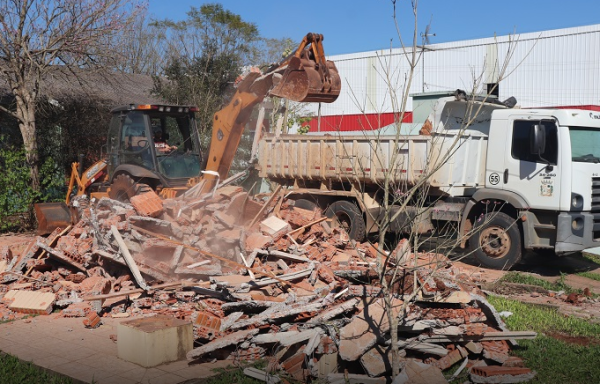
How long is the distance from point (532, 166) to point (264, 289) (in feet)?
21.2

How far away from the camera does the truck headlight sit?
1196cm

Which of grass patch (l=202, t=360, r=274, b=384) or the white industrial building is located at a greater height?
the white industrial building

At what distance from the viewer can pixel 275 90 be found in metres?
11.1

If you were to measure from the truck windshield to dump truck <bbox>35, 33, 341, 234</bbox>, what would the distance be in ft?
18.9

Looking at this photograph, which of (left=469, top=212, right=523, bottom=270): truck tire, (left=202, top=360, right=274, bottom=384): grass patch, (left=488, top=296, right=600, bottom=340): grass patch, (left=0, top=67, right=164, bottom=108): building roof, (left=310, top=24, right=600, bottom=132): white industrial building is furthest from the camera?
(left=310, top=24, right=600, bottom=132): white industrial building

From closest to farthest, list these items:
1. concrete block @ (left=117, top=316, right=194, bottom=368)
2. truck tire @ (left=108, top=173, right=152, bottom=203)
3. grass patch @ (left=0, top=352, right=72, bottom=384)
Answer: grass patch @ (left=0, top=352, right=72, bottom=384)
concrete block @ (left=117, top=316, right=194, bottom=368)
truck tire @ (left=108, top=173, right=152, bottom=203)

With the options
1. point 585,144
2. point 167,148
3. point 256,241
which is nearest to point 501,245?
point 585,144

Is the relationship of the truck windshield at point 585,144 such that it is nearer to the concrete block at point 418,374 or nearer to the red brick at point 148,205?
the concrete block at point 418,374

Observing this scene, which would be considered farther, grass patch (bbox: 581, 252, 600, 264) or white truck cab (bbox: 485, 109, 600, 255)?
grass patch (bbox: 581, 252, 600, 264)

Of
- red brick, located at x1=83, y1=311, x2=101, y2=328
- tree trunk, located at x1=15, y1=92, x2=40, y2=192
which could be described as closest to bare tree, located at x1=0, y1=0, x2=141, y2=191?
tree trunk, located at x1=15, y1=92, x2=40, y2=192

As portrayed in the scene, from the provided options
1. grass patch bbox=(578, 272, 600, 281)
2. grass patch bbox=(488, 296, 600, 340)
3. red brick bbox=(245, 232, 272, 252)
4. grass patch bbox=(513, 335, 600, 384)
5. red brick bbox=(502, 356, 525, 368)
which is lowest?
grass patch bbox=(578, 272, 600, 281)

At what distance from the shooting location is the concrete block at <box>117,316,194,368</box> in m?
6.71

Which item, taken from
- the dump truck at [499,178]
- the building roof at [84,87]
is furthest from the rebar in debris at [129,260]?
the building roof at [84,87]

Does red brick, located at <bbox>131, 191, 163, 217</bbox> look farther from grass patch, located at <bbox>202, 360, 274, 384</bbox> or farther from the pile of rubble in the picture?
grass patch, located at <bbox>202, 360, 274, 384</bbox>
